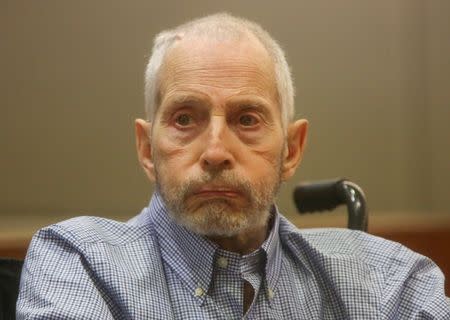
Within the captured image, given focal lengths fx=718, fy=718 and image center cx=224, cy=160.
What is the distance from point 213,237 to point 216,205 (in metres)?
0.11

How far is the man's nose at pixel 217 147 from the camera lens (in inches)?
49.8

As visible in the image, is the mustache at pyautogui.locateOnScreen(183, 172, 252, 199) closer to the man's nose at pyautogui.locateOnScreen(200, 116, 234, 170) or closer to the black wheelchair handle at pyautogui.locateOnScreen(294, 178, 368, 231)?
the man's nose at pyautogui.locateOnScreen(200, 116, 234, 170)

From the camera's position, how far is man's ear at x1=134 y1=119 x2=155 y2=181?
4.76 ft

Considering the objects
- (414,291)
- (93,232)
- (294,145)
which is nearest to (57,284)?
(93,232)

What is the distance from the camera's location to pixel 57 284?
1186 millimetres

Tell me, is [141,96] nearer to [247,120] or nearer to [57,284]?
[247,120]

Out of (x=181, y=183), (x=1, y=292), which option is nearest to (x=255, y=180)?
(x=181, y=183)

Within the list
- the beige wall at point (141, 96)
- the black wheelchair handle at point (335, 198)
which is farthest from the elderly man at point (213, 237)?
the beige wall at point (141, 96)

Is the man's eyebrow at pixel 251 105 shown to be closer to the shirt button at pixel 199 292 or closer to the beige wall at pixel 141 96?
the shirt button at pixel 199 292

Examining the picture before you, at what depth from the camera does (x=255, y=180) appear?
1319mm

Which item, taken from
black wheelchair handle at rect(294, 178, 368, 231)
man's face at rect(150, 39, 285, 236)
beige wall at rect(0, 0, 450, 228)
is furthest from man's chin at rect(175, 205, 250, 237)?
beige wall at rect(0, 0, 450, 228)

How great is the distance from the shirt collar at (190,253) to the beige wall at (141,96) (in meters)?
1.36

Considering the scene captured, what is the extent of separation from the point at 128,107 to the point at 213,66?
1522 millimetres

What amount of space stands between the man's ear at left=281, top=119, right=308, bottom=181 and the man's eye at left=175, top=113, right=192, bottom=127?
24 centimetres
